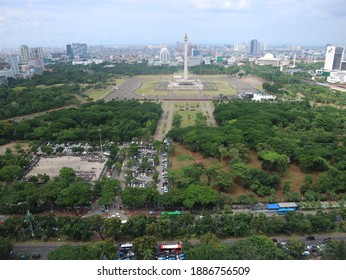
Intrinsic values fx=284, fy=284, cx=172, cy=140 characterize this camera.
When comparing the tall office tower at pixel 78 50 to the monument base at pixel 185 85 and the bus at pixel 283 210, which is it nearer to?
the monument base at pixel 185 85

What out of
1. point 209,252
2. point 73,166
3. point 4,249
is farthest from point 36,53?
point 209,252

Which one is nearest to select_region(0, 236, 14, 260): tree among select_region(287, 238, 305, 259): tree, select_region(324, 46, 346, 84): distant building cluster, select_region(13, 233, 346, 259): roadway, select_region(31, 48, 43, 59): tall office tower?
select_region(13, 233, 346, 259): roadway

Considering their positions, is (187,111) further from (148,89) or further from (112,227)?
(112,227)

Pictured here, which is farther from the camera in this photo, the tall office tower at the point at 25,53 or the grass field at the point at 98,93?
the tall office tower at the point at 25,53

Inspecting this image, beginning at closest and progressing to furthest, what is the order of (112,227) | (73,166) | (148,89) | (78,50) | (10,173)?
(112,227) → (10,173) → (73,166) → (148,89) → (78,50)

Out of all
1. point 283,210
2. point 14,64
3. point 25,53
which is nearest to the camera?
point 283,210

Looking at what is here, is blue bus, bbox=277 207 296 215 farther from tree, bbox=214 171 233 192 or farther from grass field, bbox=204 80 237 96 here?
grass field, bbox=204 80 237 96

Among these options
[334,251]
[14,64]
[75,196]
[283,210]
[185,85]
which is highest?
[14,64]

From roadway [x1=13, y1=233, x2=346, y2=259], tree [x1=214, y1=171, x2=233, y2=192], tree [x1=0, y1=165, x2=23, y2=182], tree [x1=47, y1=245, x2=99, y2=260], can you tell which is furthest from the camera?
tree [x1=0, y1=165, x2=23, y2=182]

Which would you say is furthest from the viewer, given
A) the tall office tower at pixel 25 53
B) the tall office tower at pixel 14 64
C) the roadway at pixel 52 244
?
the tall office tower at pixel 25 53

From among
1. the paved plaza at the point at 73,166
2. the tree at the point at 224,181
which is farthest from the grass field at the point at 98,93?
the tree at the point at 224,181
